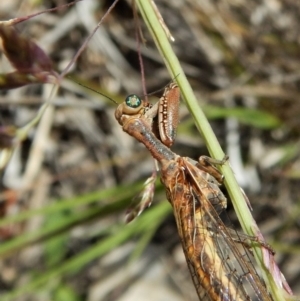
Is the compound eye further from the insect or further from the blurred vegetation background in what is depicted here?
the blurred vegetation background

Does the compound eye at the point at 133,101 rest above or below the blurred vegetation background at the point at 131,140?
below

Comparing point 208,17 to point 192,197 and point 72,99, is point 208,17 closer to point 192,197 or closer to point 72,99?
point 72,99

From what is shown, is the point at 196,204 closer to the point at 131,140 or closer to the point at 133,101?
the point at 133,101

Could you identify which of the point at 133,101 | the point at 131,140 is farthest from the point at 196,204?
the point at 131,140

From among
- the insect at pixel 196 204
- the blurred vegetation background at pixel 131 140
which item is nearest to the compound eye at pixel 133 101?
the insect at pixel 196 204

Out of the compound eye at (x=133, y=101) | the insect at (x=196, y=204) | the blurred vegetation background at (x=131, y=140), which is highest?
the blurred vegetation background at (x=131, y=140)

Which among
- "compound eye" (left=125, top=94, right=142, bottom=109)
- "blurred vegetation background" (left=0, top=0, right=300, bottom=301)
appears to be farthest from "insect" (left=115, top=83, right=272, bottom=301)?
"blurred vegetation background" (left=0, top=0, right=300, bottom=301)

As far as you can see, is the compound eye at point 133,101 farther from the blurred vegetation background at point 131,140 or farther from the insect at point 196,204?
the blurred vegetation background at point 131,140

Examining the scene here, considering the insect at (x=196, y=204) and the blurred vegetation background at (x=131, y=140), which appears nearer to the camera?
the insect at (x=196, y=204)
